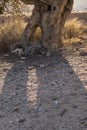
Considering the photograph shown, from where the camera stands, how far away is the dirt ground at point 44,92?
6.21m

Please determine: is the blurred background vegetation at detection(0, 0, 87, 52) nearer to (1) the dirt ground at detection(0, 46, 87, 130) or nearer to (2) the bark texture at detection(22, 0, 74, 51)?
(2) the bark texture at detection(22, 0, 74, 51)

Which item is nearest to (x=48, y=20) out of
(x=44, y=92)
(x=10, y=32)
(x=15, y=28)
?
(x=10, y=32)

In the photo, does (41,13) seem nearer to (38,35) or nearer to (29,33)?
(29,33)

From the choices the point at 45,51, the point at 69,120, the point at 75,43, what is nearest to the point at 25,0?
the point at 45,51

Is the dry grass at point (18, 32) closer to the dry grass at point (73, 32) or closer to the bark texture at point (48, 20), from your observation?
the dry grass at point (73, 32)

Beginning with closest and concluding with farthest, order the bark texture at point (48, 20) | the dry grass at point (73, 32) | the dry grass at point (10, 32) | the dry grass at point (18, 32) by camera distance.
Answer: the bark texture at point (48, 20)
the dry grass at point (10, 32)
the dry grass at point (18, 32)
the dry grass at point (73, 32)

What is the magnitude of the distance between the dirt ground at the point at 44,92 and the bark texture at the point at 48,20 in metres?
0.53

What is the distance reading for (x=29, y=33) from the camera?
11109mm

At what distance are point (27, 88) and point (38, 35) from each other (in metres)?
4.55

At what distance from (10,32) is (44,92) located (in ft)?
16.7

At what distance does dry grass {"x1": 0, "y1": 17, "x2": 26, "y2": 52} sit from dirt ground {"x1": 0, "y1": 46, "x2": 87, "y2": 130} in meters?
0.93

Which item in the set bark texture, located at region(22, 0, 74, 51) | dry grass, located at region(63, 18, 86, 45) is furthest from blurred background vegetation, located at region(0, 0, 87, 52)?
bark texture, located at region(22, 0, 74, 51)

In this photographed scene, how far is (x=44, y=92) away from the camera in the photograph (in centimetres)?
758

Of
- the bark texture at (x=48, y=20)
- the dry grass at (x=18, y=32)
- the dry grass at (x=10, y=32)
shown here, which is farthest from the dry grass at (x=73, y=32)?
the bark texture at (x=48, y=20)
